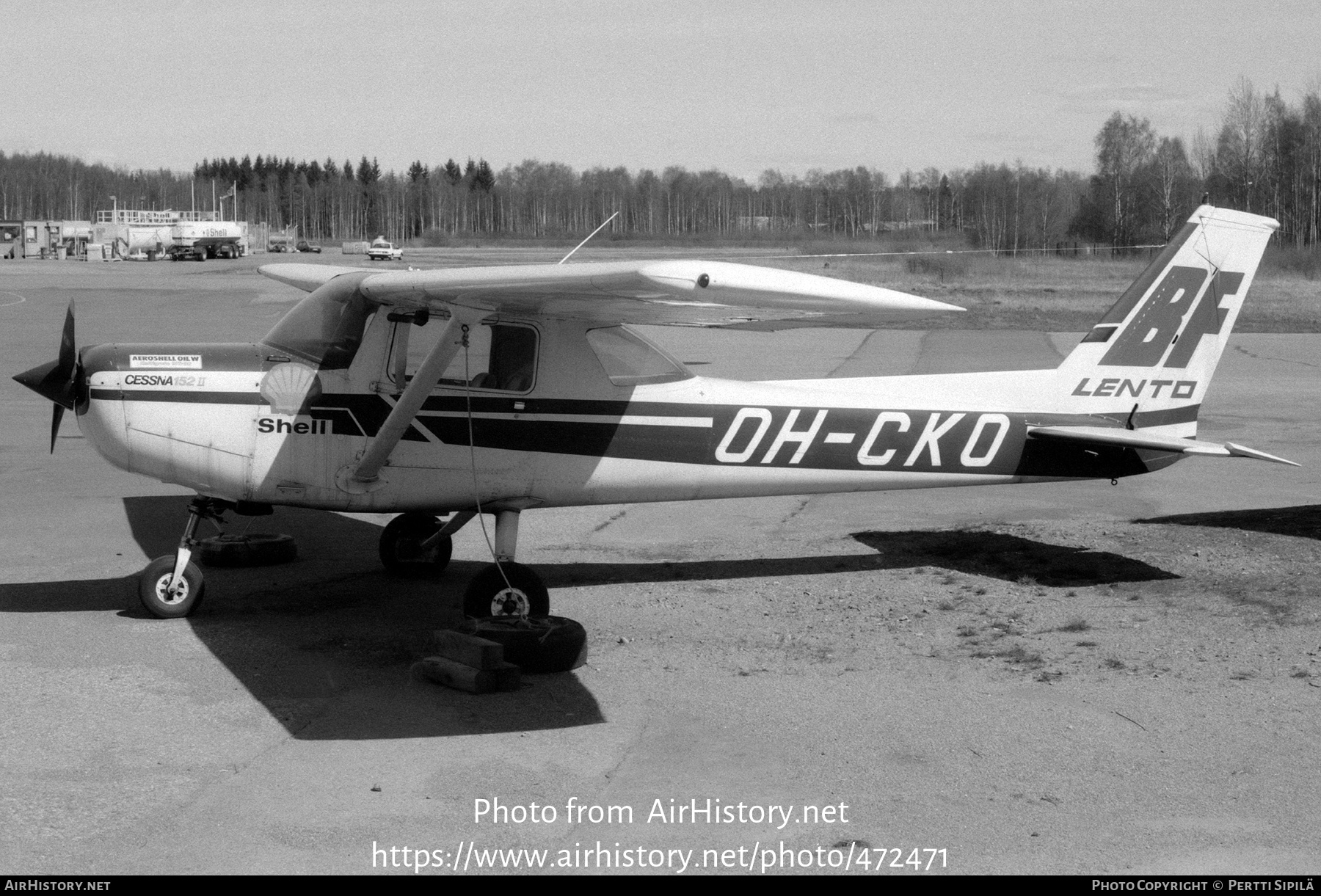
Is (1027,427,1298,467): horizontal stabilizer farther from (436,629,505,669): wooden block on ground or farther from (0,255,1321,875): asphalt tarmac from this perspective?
(436,629,505,669): wooden block on ground

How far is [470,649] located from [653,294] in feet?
7.11

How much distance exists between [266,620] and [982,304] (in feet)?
123

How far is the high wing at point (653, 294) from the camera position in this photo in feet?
17.2

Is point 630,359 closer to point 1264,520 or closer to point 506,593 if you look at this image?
point 506,593

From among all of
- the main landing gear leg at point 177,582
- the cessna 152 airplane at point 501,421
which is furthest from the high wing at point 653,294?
the main landing gear leg at point 177,582

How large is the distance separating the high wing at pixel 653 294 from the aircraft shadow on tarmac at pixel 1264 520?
16.4ft

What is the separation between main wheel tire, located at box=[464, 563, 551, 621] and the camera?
7.56 meters

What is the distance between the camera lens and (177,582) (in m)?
7.89

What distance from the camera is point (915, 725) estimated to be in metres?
6.11

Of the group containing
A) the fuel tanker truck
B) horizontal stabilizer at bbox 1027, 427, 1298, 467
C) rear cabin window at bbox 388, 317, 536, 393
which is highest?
the fuel tanker truck

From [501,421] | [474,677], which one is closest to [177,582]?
[501,421]

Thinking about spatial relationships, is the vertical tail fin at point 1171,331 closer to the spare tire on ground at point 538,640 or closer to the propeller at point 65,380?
the spare tire on ground at point 538,640

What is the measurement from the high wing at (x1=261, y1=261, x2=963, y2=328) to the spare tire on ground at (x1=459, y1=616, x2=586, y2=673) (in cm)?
174

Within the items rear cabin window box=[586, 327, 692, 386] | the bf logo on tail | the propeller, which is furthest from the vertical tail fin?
the propeller
